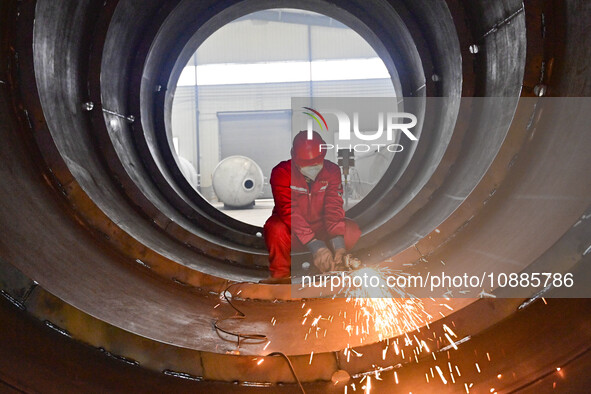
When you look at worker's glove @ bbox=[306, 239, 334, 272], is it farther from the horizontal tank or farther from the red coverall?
the horizontal tank

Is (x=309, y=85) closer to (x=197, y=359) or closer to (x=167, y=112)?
(x=167, y=112)

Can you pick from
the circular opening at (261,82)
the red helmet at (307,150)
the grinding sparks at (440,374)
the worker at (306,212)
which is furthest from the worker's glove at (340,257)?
the circular opening at (261,82)

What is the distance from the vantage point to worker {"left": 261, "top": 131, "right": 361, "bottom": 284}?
2764mm

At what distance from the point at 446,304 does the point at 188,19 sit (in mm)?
2717

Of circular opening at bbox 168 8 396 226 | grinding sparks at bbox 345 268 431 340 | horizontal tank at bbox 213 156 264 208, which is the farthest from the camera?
circular opening at bbox 168 8 396 226

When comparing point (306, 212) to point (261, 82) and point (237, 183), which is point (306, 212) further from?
point (261, 82)

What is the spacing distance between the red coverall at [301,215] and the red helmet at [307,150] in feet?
0.44

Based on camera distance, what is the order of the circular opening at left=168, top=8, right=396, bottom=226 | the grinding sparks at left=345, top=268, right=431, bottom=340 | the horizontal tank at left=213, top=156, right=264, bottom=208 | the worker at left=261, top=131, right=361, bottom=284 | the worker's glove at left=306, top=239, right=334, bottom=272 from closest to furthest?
the grinding sparks at left=345, top=268, right=431, bottom=340
the worker's glove at left=306, top=239, right=334, bottom=272
the worker at left=261, top=131, right=361, bottom=284
the horizontal tank at left=213, top=156, right=264, bottom=208
the circular opening at left=168, top=8, right=396, bottom=226

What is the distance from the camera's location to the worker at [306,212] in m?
2.76

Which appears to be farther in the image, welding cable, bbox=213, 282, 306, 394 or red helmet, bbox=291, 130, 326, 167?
red helmet, bbox=291, 130, 326, 167

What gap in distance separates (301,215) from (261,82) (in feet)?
38.5

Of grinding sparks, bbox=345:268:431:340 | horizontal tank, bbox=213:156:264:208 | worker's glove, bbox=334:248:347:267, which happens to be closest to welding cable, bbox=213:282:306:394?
grinding sparks, bbox=345:268:431:340

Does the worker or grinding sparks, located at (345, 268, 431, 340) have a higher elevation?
the worker

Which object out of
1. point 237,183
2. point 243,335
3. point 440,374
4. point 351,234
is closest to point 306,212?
point 351,234
